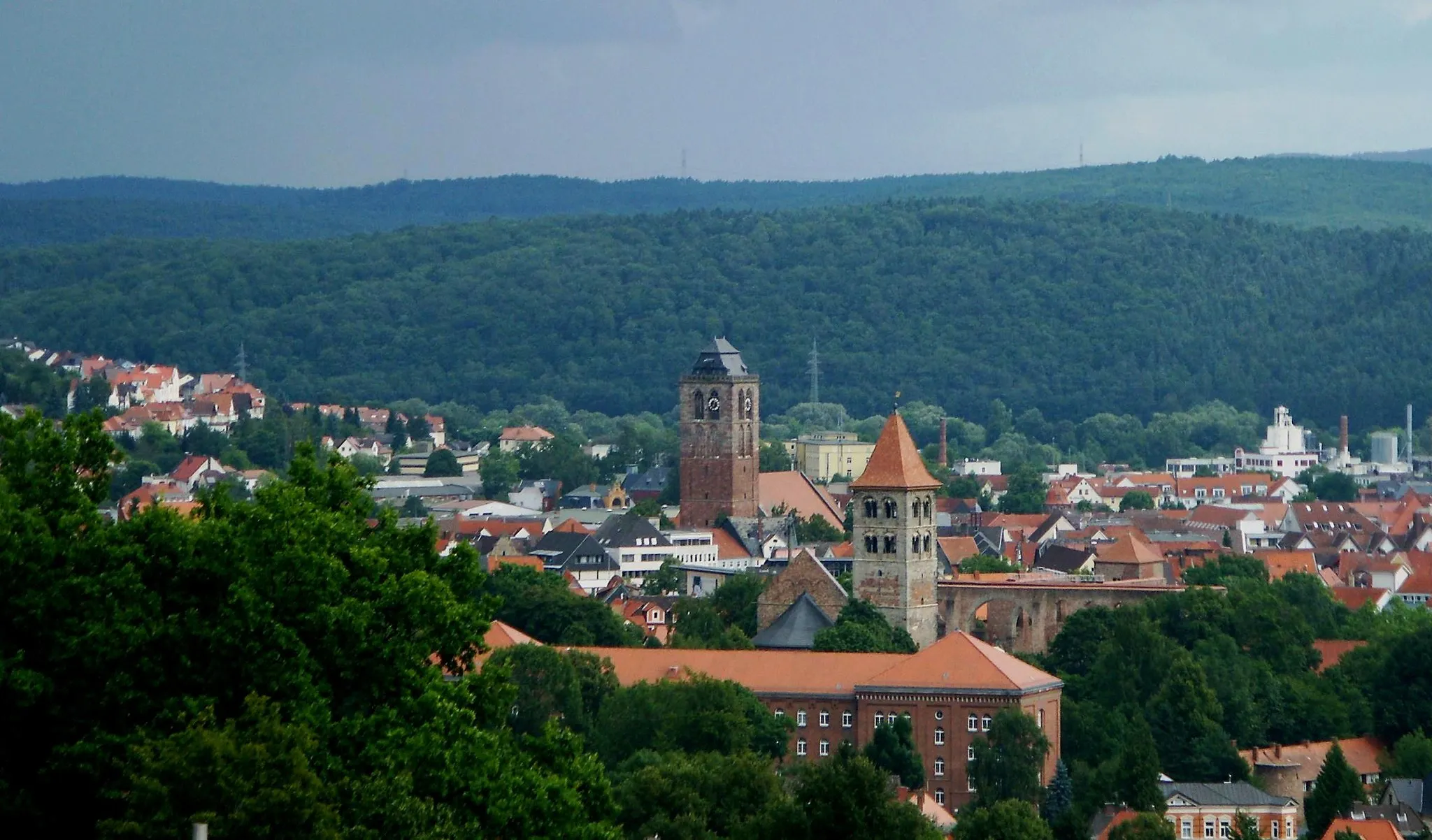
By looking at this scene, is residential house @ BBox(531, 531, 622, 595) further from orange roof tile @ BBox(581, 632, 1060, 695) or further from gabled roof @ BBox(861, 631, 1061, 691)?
gabled roof @ BBox(861, 631, 1061, 691)

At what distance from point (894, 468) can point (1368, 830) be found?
1169 inches

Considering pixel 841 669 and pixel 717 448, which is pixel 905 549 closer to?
pixel 841 669

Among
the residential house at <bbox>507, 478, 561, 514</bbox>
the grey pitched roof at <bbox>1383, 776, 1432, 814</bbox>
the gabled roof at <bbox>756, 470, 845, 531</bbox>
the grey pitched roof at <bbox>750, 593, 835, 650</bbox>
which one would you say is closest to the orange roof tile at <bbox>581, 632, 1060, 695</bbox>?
the grey pitched roof at <bbox>750, 593, 835, 650</bbox>

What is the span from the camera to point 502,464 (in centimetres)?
16775

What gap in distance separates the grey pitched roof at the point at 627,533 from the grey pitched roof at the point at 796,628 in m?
34.6

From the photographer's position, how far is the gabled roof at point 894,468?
8619 cm

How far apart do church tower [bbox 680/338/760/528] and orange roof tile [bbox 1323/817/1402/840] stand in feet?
219

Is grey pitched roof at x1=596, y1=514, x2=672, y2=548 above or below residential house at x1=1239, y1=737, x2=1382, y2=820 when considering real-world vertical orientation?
below

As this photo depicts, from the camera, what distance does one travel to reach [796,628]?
82750 mm

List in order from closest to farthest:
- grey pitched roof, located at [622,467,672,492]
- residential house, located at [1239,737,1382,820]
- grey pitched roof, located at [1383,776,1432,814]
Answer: grey pitched roof, located at [1383,776,1432,814]
residential house, located at [1239,737,1382,820]
grey pitched roof, located at [622,467,672,492]

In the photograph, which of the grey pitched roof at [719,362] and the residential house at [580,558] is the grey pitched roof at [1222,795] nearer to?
the residential house at [580,558]

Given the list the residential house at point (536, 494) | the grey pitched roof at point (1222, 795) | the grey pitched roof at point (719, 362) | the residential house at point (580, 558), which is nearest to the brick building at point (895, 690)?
the grey pitched roof at point (1222, 795)

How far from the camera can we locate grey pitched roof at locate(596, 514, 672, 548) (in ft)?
390

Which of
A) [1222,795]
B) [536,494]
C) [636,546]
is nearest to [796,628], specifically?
[1222,795]
